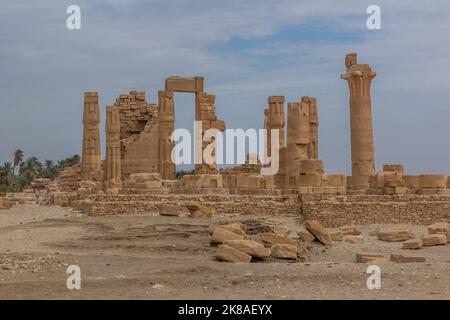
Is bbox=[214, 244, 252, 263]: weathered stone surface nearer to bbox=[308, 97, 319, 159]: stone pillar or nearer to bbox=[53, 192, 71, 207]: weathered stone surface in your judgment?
bbox=[53, 192, 71, 207]: weathered stone surface

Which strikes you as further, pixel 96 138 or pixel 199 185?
pixel 96 138

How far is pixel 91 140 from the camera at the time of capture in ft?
124

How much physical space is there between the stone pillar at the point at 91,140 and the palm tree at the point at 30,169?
3766 centimetres

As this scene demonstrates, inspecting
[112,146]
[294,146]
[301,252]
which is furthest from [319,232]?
[112,146]

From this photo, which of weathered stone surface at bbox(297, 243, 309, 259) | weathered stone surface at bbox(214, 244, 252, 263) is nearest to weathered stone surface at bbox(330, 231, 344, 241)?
weathered stone surface at bbox(297, 243, 309, 259)

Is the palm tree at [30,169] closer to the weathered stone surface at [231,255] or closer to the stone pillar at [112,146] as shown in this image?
the stone pillar at [112,146]

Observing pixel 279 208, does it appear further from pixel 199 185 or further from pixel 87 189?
pixel 87 189

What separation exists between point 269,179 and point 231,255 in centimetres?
1295

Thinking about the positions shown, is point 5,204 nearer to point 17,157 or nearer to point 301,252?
point 301,252

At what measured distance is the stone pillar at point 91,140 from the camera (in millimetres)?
37438

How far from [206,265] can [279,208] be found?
1203 cm

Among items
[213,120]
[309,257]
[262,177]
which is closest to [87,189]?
[213,120]

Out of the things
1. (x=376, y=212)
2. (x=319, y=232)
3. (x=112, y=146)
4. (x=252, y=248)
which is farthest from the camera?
(x=112, y=146)

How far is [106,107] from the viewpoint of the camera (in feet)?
123
